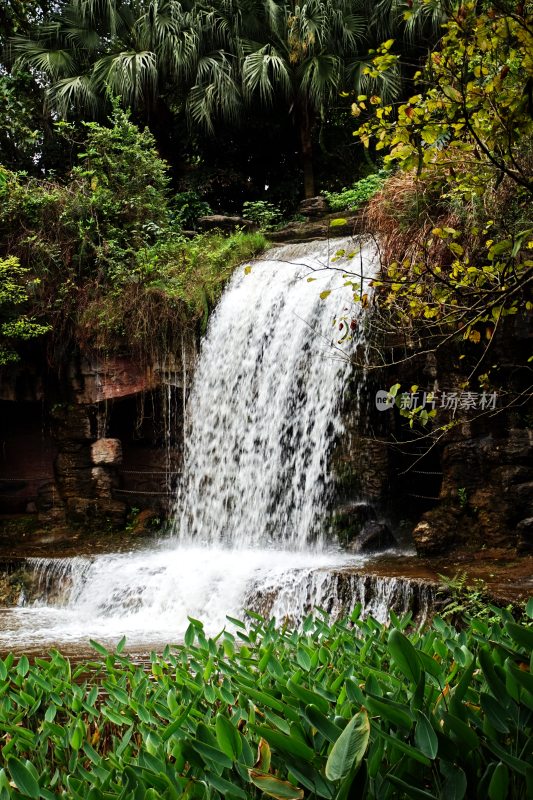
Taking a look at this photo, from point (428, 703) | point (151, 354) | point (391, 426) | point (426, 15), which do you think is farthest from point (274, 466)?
point (426, 15)

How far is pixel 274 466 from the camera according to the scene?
9477 mm

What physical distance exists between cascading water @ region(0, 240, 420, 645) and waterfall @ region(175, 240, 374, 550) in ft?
0.06

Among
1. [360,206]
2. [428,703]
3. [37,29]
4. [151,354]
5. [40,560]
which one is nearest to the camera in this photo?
[428,703]

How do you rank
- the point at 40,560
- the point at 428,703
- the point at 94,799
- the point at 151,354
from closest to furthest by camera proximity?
the point at 94,799
the point at 428,703
the point at 40,560
the point at 151,354

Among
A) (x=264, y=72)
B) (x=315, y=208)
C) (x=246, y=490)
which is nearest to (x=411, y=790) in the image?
(x=246, y=490)

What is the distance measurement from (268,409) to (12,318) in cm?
398

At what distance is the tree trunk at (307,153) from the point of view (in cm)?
1563

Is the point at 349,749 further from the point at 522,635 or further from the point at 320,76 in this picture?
the point at 320,76

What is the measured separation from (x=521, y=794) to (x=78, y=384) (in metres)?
10.0

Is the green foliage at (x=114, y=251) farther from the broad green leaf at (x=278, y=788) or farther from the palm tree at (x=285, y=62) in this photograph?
the broad green leaf at (x=278, y=788)

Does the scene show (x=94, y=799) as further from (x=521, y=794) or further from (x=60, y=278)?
(x=60, y=278)

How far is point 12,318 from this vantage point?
35.0ft

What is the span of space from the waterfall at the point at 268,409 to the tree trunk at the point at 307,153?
5.05m

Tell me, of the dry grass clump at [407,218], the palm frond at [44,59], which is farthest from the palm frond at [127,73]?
the dry grass clump at [407,218]
